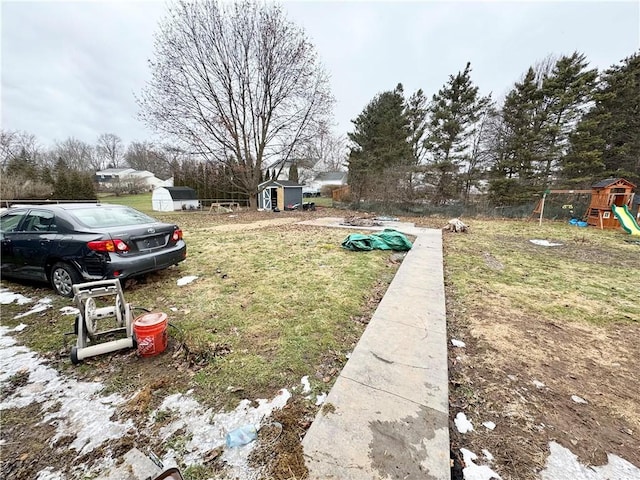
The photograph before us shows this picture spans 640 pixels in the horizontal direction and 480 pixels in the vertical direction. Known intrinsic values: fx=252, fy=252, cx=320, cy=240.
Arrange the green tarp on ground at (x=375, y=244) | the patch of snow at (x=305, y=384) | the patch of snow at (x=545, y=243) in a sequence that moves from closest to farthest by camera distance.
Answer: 1. the patch of snow at (x=305, y=384)
2. the green tarp on ground at (x=375, y=244)
3. the patch of snow at (x=545, y=243)

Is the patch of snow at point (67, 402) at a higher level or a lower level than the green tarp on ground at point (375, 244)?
lower

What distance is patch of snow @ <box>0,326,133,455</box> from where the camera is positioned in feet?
5.26

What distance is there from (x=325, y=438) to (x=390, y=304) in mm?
2150

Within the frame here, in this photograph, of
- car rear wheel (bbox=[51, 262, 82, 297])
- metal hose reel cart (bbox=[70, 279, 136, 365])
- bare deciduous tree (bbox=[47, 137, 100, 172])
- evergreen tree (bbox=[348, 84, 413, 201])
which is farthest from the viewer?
bare deciduous tree (bbox=[47, 137, 100, 172])

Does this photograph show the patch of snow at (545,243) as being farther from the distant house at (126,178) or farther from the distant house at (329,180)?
the distant house at (126,178)

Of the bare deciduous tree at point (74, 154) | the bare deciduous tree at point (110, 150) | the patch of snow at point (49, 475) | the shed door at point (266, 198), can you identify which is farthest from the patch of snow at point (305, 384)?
the bare deciduous tree at point (110, 150)

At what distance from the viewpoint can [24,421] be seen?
171 cm

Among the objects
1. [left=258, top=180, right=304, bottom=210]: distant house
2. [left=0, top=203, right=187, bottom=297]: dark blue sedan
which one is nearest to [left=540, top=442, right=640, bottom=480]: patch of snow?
[left=0, top=203, right=187, bottom=297]: dark blue sedan

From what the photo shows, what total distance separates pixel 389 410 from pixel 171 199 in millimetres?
23667

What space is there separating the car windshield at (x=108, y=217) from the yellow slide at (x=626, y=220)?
15.4m

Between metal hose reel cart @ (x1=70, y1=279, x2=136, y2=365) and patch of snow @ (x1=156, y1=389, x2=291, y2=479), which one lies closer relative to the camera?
patch of snow @ (x1=156, y1=389, x2=291, y2=479)

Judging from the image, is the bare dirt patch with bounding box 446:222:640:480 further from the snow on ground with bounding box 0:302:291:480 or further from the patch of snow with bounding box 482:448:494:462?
the snow on ground with bounding box 0:302:291:480

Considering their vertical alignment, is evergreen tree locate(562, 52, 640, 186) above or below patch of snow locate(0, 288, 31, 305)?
above

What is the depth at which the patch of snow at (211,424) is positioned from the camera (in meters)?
1.44
